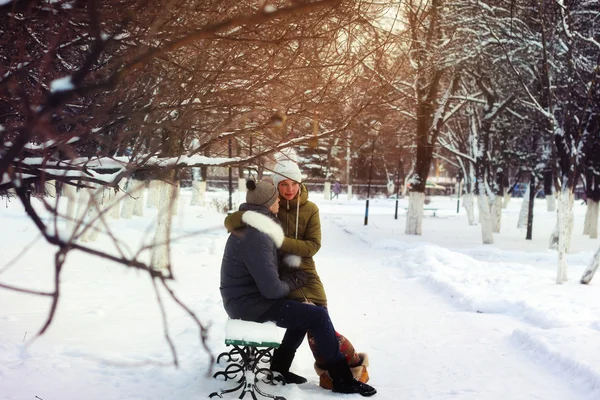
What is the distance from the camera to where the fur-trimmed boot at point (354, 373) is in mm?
5047

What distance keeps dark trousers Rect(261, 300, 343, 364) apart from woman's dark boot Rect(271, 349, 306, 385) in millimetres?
384

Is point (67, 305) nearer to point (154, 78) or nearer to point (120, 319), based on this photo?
point (120, 319)

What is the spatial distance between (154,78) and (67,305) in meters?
4.22

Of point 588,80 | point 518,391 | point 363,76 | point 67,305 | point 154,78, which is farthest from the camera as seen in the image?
point 588,80

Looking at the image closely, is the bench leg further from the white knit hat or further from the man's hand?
the white knit hat

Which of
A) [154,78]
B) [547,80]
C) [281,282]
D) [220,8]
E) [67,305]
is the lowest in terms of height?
[67,305]

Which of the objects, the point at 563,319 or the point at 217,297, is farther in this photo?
the point at 217,297

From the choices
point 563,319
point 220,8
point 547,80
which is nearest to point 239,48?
point 220,8

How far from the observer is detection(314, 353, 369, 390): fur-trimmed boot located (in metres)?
5.05

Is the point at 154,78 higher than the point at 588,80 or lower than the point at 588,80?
lower

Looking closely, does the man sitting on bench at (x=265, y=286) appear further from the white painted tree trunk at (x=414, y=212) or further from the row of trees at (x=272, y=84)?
the white painted tree trunk at (x=414, y=212)

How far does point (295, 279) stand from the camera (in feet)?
16.3

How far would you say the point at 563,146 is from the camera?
11625 mm

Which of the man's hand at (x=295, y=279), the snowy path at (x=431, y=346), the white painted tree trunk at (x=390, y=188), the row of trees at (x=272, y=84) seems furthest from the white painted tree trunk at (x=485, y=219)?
the white painted tree trunk at (x=390, y=188)
